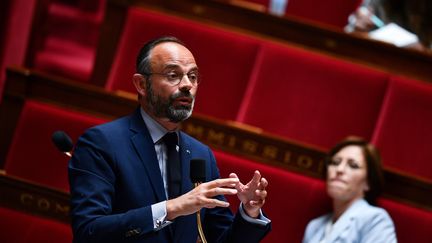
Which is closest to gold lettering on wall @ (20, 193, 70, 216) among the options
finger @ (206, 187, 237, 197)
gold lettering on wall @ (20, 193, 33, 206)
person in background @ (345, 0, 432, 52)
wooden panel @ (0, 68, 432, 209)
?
gold lettering on wall @ (20, 193, 33, 206)

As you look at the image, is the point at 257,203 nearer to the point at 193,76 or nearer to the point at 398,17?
the point at 193,76

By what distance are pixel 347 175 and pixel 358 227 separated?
5 cm

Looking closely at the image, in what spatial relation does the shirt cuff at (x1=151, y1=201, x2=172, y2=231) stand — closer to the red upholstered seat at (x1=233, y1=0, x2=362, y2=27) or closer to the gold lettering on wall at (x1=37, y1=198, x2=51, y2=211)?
the gold lettering on wall at (x1=37, y1=198, x2=51, y2=211)

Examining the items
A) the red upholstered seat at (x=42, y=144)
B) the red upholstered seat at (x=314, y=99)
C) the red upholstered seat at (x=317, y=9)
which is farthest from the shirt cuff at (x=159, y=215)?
the red upholstered seat at (x=317, y=9)

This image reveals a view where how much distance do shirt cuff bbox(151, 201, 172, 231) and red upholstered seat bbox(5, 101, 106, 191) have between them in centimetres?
37

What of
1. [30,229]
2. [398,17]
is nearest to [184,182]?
[30,229]

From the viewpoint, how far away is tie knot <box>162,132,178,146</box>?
49 cm

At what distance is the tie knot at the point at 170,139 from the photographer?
0.49m

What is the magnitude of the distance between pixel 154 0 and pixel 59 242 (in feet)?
1.23

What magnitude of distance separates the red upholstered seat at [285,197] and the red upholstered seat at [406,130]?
4.8 inches

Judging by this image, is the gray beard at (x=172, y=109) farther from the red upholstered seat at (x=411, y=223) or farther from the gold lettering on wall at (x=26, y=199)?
the red upholstered seat at (x=411, y=223)

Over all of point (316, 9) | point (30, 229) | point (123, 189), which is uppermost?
point (316, 9)

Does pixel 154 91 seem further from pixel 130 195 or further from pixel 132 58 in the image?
pixel 132 58

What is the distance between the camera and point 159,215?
1.41 feet
